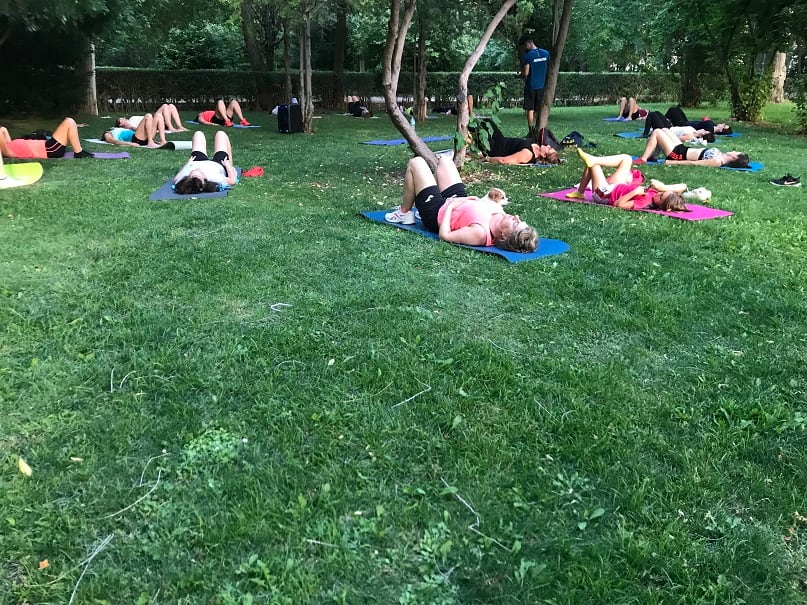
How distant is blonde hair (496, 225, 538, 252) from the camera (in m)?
4.96

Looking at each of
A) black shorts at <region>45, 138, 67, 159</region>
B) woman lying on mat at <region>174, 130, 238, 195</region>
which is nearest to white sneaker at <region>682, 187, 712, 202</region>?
woman lying on mat at <region>174, 130, 238, 195</region>

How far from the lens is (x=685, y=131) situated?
39.1 ft

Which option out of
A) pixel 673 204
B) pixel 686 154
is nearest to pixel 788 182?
pixel 686 154

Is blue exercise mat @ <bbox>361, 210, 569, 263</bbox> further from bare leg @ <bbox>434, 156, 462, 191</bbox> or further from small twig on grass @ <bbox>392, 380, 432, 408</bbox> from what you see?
small twig on grass @ <bbox>392, 380, 432, 408</bbox>

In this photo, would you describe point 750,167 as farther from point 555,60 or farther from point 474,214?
point 474,214

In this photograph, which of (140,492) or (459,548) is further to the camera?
(140,492)

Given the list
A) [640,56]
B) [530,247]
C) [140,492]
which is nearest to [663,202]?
[530,247]

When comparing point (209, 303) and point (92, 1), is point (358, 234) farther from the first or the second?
point (92, 1)

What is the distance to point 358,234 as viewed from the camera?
561 cm

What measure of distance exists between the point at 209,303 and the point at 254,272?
67 centimetres

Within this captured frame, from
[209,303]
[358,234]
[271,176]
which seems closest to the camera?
[209,303]

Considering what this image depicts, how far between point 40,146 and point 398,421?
9936 millimetres

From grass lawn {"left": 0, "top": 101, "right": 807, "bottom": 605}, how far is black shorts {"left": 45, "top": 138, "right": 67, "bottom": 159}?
540 centimetres

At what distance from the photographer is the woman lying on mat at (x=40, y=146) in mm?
9781
